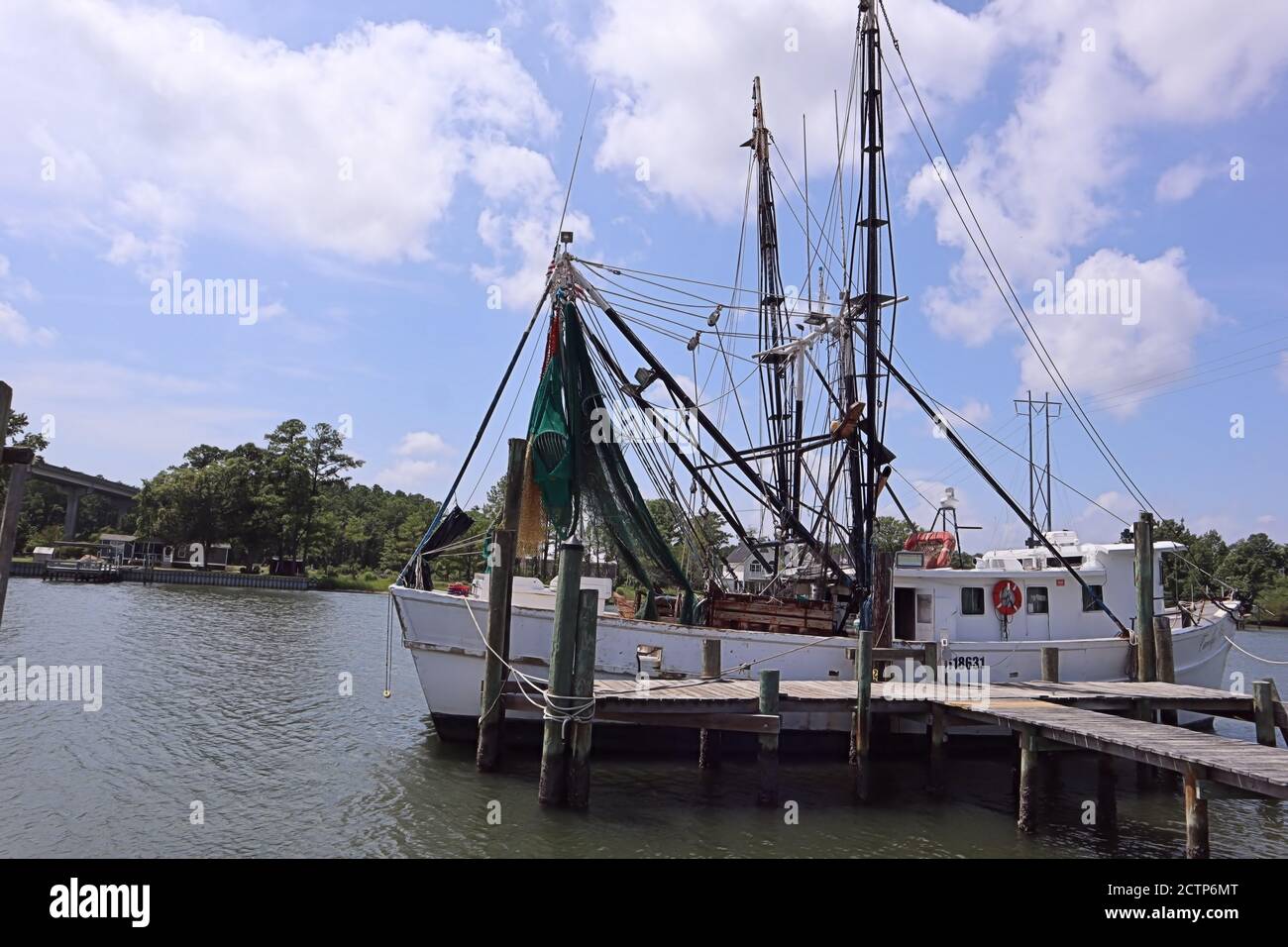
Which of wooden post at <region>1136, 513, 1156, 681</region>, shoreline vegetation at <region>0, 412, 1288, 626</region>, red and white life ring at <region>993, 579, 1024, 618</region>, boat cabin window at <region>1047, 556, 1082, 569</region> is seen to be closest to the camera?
wooden post at <region>1136, 513, 1156, 681</region>

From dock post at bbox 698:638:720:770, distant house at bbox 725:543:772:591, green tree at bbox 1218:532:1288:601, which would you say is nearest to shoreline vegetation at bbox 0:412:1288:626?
green tree at bbox 1218:532:1288:601

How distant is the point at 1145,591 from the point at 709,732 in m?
10.2

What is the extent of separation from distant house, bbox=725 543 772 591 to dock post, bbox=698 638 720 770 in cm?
295

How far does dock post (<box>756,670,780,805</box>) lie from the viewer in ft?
Result: 44.4

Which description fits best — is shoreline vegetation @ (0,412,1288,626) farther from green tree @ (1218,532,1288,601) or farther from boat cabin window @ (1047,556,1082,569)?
boat cabin window @ (1047,556,1082,569)

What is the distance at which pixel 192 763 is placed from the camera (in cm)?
1503

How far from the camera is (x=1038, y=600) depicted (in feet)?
64.5

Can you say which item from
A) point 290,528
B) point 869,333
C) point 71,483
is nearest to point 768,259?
point 869,333

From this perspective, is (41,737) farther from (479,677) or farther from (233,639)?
(233,639)

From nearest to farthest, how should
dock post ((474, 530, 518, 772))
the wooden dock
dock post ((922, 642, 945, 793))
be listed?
the wooden dock
dock post ((474, 530, 518, 772))
dock post ((922, 642, 945, 793))

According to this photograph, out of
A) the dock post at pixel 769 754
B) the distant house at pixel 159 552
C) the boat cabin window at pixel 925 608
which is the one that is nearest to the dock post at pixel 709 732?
the dock post at pixel 769 754

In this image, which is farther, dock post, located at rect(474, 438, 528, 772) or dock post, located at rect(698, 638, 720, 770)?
dock post, located at rect(698, 638, 720, 770)

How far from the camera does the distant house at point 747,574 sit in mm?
21250
